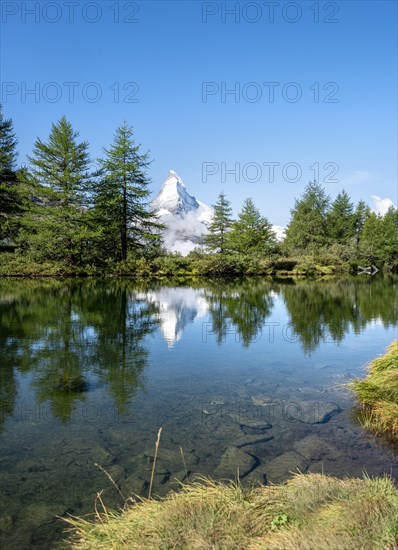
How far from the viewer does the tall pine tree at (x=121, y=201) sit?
36781 mm

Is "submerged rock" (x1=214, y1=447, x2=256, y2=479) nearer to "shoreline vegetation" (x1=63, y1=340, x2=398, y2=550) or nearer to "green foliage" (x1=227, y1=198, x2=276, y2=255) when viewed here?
"shoreline vegetation" (x1=63, y1=340, x2=398, y2=550)

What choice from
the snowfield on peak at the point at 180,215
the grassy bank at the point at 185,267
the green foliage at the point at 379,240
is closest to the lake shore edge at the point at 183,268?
the grassy bank at the point at 185,267

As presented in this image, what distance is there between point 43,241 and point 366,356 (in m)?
30.6

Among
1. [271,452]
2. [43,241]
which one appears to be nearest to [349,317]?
[271,452]

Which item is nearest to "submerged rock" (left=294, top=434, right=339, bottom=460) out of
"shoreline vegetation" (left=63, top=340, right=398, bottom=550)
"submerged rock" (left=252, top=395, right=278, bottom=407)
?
"shoreline vegetation" (left=63, top=340, right=398, bottom=550)

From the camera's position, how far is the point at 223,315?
1453 centimetres

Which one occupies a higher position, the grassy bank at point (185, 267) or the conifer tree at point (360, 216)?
the conifer tree at point (360, 216)

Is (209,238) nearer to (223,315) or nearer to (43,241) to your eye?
(43,241)

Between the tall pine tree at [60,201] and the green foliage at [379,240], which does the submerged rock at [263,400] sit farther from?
the green foliage at [379,240]

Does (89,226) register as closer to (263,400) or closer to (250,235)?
(250,235)

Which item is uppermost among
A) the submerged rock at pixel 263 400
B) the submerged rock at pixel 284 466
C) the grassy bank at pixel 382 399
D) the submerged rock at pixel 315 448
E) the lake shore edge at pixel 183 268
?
the lake shore edge at pixel 183 268

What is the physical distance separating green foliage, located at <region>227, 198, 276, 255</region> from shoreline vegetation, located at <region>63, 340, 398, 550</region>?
4187cm

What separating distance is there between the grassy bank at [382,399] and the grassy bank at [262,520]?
6.58ft

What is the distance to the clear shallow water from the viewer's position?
383 centimetres
